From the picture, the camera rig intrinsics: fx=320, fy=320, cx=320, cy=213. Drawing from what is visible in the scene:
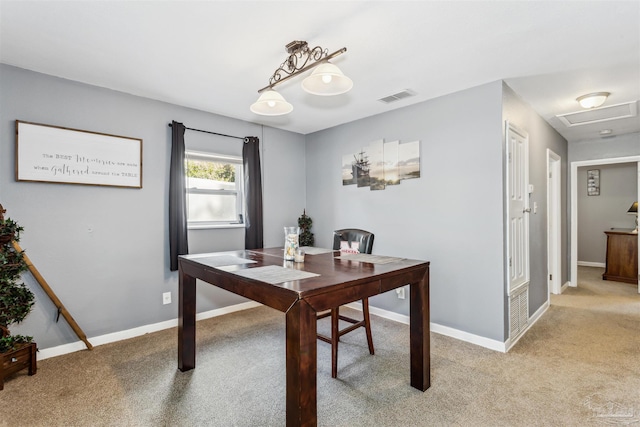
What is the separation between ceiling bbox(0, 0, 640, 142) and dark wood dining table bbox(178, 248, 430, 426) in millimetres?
1470

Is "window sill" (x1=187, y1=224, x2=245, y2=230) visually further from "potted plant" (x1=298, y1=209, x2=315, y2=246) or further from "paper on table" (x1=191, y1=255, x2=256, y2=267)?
"paper on table" (x1=191, y1=255, x2=256, y2=267)

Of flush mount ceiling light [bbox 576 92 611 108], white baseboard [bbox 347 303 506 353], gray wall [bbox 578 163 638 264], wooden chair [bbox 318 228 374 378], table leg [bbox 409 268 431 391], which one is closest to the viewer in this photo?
table leg [bbox 409 268 431 391]

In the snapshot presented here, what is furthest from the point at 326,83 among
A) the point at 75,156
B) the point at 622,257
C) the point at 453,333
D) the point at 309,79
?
the point at 622,257

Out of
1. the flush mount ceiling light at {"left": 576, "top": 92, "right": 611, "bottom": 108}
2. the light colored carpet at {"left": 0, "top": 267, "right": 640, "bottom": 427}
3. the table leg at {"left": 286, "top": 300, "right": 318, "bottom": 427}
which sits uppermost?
the flush mount ceiling light at {"left": 576, "top": 92, "right": 611, "bottom": 108}

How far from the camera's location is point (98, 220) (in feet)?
9.34

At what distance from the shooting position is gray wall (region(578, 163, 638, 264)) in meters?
5.94

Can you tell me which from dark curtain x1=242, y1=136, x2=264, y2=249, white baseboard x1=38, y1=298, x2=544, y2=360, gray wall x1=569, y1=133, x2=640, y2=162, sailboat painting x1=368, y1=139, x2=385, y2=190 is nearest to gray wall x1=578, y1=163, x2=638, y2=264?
gray wall x1=569, y1=133, x2=640, y2=162

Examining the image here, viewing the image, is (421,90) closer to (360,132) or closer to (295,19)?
(360,132)

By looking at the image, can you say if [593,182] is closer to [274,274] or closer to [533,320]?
[533,320]

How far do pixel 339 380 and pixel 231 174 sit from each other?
8.68 feet

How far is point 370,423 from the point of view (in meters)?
1.76

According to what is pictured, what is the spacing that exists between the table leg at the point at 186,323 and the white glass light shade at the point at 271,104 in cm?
131

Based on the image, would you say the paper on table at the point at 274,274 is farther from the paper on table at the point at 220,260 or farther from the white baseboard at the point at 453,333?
the white baseboard at the point at 453,333

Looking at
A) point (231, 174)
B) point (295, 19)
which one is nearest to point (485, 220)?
point (295, 19)
